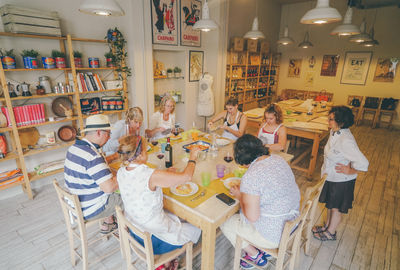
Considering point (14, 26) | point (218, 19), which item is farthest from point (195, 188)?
point (218, 19)

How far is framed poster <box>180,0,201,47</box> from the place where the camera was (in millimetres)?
5032

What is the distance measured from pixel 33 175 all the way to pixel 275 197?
3.35 meters

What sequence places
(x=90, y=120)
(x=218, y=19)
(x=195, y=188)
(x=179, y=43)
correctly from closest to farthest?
(x=195, y=188) → (x=90, y=120) → (x=179, y=43) → (x=218, y=19)

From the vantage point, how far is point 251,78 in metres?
7.23

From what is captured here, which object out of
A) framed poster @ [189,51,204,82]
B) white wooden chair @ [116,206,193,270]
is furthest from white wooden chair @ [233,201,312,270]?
framed poster @ [189,51,204,82]

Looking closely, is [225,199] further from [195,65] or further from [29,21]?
[195,65]

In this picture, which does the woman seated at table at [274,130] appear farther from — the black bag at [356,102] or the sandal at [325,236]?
the black bag at [356,102]

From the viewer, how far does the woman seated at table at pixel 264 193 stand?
1517mm

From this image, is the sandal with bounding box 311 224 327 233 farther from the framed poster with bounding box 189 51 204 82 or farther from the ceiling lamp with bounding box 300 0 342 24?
the framed poster with bounding box 189 51 204 82

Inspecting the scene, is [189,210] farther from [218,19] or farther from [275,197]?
[218,19]

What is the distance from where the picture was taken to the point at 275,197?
155 centimetres

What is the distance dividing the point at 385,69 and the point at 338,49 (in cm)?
146

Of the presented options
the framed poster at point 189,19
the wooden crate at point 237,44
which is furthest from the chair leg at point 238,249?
the wooden crate at point 237,44

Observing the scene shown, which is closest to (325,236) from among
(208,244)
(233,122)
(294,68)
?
(208,244)
